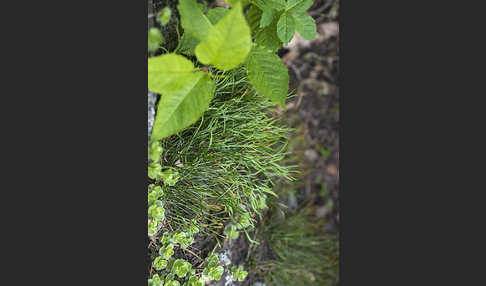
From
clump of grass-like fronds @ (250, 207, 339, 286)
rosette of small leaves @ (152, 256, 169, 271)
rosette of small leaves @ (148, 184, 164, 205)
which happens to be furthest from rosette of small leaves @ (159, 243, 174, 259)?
clump of grass-like fronds @ (250, 207, 339, 286)

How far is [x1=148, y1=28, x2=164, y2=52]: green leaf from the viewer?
98cm

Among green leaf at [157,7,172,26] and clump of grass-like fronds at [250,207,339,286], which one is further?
clump of grass-like fronds at [250,207,339,286]

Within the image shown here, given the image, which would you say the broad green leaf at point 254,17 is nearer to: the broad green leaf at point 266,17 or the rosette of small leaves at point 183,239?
the broad green leaf at point 266,17

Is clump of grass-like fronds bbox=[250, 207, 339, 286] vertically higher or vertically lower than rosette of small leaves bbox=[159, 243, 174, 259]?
lower

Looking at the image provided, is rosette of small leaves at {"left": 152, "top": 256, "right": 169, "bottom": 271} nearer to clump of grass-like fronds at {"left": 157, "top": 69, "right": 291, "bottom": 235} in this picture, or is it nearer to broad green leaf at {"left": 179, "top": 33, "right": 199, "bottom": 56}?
clump of grass-like fronds at {"left": 157, "top": 69, "right": 291, "bottom": 235}

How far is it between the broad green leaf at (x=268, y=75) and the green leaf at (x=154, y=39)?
0.24 metres

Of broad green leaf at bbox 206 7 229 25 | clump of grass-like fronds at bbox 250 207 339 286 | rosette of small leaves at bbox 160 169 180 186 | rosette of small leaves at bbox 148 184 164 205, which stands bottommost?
clump of grass-like fronds at bbox 250 207 339 286

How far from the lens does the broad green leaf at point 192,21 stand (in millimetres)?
941

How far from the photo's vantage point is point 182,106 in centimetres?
89

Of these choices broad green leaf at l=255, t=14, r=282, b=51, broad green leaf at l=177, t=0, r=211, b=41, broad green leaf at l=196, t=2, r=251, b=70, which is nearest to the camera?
broad green leaf at l=196, t=2, r=251, b=70

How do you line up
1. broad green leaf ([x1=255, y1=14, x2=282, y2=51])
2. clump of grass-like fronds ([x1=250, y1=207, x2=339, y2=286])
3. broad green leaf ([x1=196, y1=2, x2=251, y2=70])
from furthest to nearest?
clump of grass-like fronds ([x1=250, y1=207, x2=339, y2=286]), broad green leaf ([x1=255, y1=14, x2=282, y2=51]), broad green leaf ([x1=196, y1=2, x2=251, y2=70])

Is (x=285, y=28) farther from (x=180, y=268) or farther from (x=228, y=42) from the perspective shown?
(x=180, y=268)

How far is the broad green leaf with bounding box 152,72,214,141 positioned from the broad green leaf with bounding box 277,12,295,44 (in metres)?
0.25

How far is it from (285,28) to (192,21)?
25 centimetres
